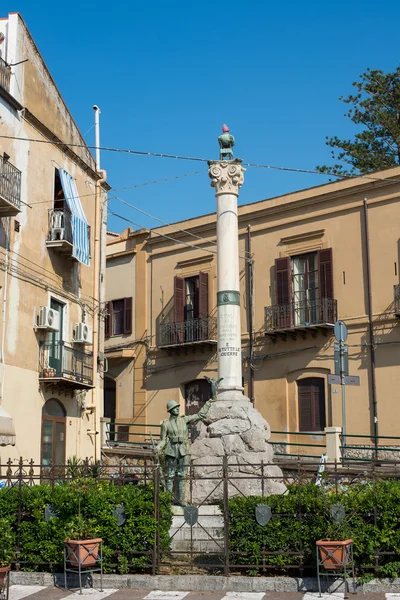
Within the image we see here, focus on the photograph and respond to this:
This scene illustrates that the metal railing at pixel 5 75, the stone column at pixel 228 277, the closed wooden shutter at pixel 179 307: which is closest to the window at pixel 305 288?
the closed wooden shutter at pixel 179 307

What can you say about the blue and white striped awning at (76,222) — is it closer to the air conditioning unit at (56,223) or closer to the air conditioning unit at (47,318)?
the air conditioning unit at (56,223)

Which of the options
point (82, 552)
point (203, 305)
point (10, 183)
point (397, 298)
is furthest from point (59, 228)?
point (82, 552)

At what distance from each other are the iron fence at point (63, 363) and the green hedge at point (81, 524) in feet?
32.3

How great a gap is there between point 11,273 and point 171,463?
28.3ft

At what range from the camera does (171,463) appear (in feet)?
46.0

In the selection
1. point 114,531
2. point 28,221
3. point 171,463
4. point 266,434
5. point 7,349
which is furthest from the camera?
point 28,221

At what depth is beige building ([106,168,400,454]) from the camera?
24547mm

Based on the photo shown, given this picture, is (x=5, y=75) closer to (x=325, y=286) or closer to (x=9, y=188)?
(x=9, y=188)

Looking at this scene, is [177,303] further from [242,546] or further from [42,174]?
[242,546]

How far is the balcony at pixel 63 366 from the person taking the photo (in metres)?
21.5

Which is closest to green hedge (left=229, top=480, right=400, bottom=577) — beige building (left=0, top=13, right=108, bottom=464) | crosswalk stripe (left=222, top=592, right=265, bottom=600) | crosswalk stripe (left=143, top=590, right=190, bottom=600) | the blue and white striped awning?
crosswalk stripe (left=222, top=592, right=265, bottom=600)

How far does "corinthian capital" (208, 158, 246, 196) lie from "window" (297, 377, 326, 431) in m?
10.8

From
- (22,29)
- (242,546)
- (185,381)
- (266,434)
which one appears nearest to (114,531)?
(242,546)

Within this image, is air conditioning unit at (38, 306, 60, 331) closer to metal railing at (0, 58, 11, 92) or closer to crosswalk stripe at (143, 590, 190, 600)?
metal railing at (0, 58, 11, 92)
